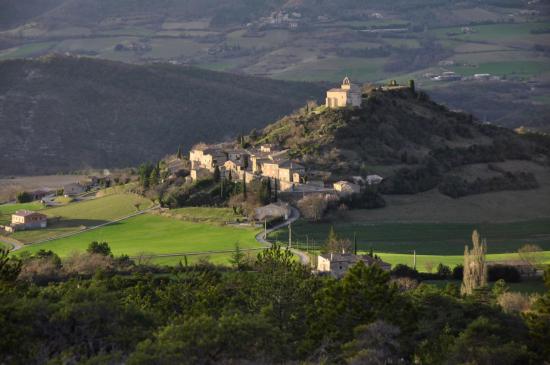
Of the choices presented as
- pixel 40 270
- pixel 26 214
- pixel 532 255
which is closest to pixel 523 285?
pixel 532 255

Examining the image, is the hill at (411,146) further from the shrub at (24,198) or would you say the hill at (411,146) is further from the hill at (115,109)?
the hill at (115,109)

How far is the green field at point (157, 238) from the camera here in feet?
228

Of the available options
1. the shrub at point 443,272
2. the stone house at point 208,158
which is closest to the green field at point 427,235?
the shrub at point 443,272

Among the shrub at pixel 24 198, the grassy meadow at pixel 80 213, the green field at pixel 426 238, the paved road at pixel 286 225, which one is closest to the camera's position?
the paved road at pixel 286 225

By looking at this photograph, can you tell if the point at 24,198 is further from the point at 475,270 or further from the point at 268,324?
the point at 268,324

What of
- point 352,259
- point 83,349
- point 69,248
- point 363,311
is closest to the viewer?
point 83,349

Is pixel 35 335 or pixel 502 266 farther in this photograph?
pixel 502 266

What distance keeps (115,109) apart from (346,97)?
5829 centimetres

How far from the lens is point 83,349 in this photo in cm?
3772

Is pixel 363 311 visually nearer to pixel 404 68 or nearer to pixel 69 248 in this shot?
pixel 69 248

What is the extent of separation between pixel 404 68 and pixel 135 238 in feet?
393

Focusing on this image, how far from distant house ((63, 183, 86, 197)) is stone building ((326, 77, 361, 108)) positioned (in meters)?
20.1

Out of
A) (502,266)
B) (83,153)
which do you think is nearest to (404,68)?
(83,153)

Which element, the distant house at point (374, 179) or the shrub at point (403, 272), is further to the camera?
the distant house at point (374, 179)
